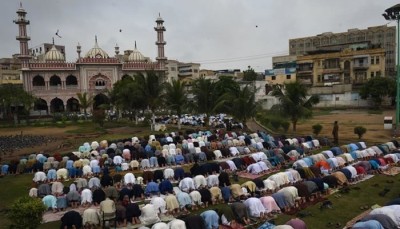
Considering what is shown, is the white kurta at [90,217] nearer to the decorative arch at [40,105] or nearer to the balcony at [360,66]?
the decorative arch at [40,105]

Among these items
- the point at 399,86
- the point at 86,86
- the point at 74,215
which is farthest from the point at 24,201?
the point at 86,86

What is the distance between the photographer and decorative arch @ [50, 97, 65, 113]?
56094mm

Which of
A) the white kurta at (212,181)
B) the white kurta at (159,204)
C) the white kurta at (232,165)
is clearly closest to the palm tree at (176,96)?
the white kurta at (232,165)

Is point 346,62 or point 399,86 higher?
point 346,62

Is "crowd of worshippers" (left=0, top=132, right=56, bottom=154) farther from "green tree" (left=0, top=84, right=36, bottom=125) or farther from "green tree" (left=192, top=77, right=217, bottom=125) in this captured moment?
"green tree" (left=0, top=84, right=36, bottom=125)

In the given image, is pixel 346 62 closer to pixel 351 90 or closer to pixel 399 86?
pixel 351 90

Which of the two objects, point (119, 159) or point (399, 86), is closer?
point (119, 159)

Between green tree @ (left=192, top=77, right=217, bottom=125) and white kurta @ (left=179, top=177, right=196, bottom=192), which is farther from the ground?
green tree @ (left=192, top=77, right=217, bottom=125)

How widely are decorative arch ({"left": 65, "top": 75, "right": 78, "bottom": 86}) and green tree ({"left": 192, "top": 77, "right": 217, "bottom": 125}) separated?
32292 millimetres

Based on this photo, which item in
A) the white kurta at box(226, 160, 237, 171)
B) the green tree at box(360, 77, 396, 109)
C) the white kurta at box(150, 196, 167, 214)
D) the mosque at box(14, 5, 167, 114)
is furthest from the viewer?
the mosque at box(14, 5, 167, 114)

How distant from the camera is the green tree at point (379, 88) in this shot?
1864 inches

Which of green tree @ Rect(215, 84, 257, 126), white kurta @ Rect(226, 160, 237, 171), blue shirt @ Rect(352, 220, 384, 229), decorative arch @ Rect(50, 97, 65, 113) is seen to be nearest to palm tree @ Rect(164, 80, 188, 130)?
green tree @ Rect(215, 84, 257, 126)

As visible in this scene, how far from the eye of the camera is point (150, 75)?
30875 mm

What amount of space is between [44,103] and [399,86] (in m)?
48.0
